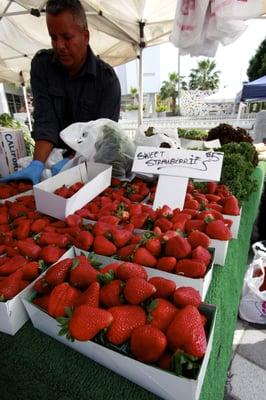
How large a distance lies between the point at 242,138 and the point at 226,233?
5.31ft

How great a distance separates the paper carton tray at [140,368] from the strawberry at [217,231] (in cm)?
32

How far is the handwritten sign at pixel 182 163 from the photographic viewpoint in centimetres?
118

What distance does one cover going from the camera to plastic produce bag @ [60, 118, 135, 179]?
1.47m

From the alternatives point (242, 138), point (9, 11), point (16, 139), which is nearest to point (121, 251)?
point (16, 139)

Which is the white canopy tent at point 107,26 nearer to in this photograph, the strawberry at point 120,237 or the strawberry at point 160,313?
the strawberry at point 120,237

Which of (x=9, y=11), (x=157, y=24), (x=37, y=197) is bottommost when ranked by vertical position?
(x=37, y=197)

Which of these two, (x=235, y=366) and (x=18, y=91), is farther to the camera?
(x=18, y=91)

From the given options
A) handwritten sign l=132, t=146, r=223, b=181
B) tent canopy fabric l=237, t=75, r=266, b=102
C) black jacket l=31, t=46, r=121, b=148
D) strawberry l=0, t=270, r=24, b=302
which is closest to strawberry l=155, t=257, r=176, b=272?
strawberry l=0, t=270, r=24, b=302

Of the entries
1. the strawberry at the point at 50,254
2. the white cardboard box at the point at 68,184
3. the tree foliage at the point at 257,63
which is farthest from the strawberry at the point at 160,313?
the tree foliage at the point at 257,63

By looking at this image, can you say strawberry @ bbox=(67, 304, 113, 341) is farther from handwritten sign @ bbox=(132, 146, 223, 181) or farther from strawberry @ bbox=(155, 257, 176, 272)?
handwritten sign @ bbox=(132, 146, 223, 181)

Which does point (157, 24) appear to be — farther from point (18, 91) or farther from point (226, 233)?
point (18, 91)

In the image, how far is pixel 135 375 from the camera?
0.53 m

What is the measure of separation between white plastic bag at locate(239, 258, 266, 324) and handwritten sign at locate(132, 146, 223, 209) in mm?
974

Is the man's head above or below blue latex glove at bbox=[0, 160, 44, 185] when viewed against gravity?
above
